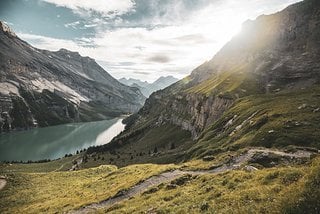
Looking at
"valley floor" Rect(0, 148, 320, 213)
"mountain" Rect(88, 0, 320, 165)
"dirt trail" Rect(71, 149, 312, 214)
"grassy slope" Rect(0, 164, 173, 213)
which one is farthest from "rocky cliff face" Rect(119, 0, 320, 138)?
"valley floor" Rect(0, 148, 320, 213)

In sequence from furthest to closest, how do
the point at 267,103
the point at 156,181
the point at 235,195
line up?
the point at 267,103
the point at 156,181
the point at 235,195

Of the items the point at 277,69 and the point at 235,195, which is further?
the point at 277,69

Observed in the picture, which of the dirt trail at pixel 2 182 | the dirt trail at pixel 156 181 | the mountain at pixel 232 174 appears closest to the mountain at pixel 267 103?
the mountain at pixel 232 174

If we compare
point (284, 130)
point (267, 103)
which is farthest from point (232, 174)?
point (267, 103)

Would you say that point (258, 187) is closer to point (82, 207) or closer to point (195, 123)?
point (82, 207)

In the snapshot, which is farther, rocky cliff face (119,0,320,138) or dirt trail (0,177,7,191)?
rocky cliff face (119,0,320,138)

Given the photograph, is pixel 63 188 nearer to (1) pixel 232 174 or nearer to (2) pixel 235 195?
(1) pixel 232 174

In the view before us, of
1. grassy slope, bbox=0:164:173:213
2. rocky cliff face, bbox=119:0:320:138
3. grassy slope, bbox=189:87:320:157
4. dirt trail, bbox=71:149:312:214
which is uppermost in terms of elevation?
rocky cliff face, bbox=119:0:320:138

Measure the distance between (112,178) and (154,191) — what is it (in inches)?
998

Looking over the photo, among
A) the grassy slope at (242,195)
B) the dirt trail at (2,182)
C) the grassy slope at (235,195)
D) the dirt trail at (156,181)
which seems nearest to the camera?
the grassy slope at (242,195)

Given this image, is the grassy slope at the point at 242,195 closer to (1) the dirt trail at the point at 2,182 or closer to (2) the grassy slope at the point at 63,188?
(2) the grassy slope at the point at 63,188

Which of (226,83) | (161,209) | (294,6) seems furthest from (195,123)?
(161,209)

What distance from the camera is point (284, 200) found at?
1855 cm

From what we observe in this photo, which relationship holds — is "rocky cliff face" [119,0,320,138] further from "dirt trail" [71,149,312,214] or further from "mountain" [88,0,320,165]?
"dirt trail" [71,149,312,214]
